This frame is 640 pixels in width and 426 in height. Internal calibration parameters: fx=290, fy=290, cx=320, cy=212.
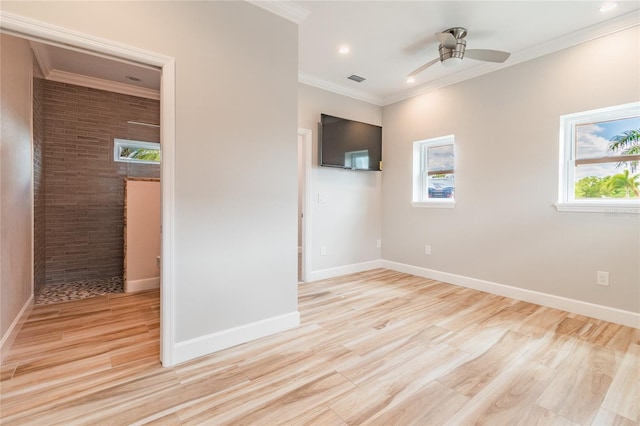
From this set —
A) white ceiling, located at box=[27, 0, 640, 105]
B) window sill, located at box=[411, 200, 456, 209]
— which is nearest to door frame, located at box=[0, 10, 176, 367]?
white ceiling, located at box=[27, 0, 640, 105]

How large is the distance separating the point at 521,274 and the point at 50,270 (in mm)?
5845

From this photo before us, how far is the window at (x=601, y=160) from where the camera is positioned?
8.97 feet

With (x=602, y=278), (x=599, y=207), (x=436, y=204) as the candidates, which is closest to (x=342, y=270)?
(x=436, y=204)

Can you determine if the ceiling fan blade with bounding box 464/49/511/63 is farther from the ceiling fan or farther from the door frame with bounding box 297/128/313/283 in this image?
the door frame with bounding box 297/128/313/283

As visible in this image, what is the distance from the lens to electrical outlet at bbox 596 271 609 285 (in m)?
2.77

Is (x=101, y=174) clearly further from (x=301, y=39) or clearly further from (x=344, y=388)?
(x=344, y=388)

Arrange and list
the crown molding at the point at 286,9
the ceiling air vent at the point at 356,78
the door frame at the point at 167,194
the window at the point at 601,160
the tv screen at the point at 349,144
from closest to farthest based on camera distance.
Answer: the door frame at the point at 167,194, the crown molding at the point at 286,9, the window at the point at 601,160, the ceiling air vent at the point at 356,78, the tv screen at the point at 349,144

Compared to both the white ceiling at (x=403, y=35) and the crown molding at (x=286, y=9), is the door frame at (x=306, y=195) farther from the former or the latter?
the crown molding at (x=286, y=9)

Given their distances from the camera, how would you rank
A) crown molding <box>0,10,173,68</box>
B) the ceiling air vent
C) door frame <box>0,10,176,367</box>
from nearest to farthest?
1. crown molding <box>0,10,173,68</box>
2. door frame <box>0,10,176,367</box>
3. the ceiling air vent

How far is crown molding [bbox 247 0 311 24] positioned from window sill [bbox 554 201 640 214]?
3.15 meters

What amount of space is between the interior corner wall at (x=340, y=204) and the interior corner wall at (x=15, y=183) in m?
2.74

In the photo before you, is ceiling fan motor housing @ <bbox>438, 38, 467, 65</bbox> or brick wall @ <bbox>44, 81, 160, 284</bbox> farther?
brick wall @ <bbox>44, 81, 160, 284</bbox>

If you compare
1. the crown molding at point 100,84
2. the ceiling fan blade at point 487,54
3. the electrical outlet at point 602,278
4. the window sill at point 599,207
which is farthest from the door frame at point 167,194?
the electrical outlet at point 602,278

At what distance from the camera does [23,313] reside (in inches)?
108
